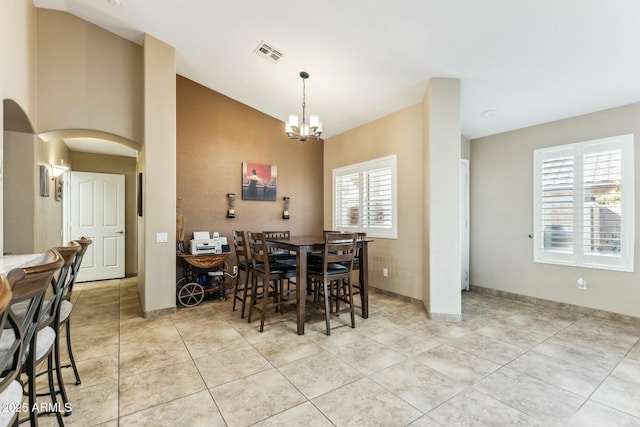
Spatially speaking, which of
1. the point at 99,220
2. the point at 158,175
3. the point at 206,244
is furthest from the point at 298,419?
the point at 99,220

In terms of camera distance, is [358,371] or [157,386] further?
[358,371]

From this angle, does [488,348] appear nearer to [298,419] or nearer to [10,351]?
[298,419]

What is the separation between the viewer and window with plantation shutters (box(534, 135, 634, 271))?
3492 mm

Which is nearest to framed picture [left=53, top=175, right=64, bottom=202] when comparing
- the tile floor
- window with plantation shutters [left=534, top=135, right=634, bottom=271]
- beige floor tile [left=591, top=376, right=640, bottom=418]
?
the tile floor

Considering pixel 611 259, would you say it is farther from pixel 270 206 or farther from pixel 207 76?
pixel 207 76

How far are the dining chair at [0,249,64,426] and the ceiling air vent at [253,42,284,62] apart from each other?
3184mm

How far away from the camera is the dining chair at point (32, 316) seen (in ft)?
3.07

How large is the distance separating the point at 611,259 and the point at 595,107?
189cm

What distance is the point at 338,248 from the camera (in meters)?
3.29

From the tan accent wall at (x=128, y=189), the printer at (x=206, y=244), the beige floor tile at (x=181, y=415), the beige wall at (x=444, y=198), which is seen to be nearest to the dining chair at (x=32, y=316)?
the beige floor tile at (x=181, y=415)

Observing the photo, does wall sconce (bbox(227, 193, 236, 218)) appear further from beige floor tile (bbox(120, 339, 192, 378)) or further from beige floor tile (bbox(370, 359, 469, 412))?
beige floor tile (bbox(370, 359, 469, 412))

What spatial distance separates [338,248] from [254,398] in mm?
1675

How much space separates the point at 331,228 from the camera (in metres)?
5.91

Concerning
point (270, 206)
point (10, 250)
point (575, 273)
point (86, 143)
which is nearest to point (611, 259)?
point (575, 273)
